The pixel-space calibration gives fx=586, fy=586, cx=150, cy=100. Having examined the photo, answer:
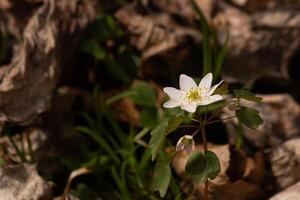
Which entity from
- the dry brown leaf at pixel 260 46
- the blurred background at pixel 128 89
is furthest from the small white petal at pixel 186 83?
the dry brown leaf at pixel 260 46

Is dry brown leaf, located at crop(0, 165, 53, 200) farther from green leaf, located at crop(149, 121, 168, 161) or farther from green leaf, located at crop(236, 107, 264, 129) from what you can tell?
green leaf, located at crop(236, 107, 264, 129)

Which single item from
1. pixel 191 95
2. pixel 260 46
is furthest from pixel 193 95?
pixel 260 46

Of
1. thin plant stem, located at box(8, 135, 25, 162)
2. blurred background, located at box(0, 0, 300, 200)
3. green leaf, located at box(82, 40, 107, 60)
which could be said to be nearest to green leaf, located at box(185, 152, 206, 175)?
blurred background, located at box(0, 0, 300, 200)

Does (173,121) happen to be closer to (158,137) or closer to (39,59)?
(158,137)

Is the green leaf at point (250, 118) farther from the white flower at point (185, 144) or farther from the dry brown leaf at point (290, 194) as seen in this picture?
the dry brown leaf at point (290, 194)

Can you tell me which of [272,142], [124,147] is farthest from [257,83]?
[124,147]

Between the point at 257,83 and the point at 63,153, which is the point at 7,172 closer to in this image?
the point at 63,153

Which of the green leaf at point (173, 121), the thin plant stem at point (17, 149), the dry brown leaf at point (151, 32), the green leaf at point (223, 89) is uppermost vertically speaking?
the green leaf at point (223, 89)
